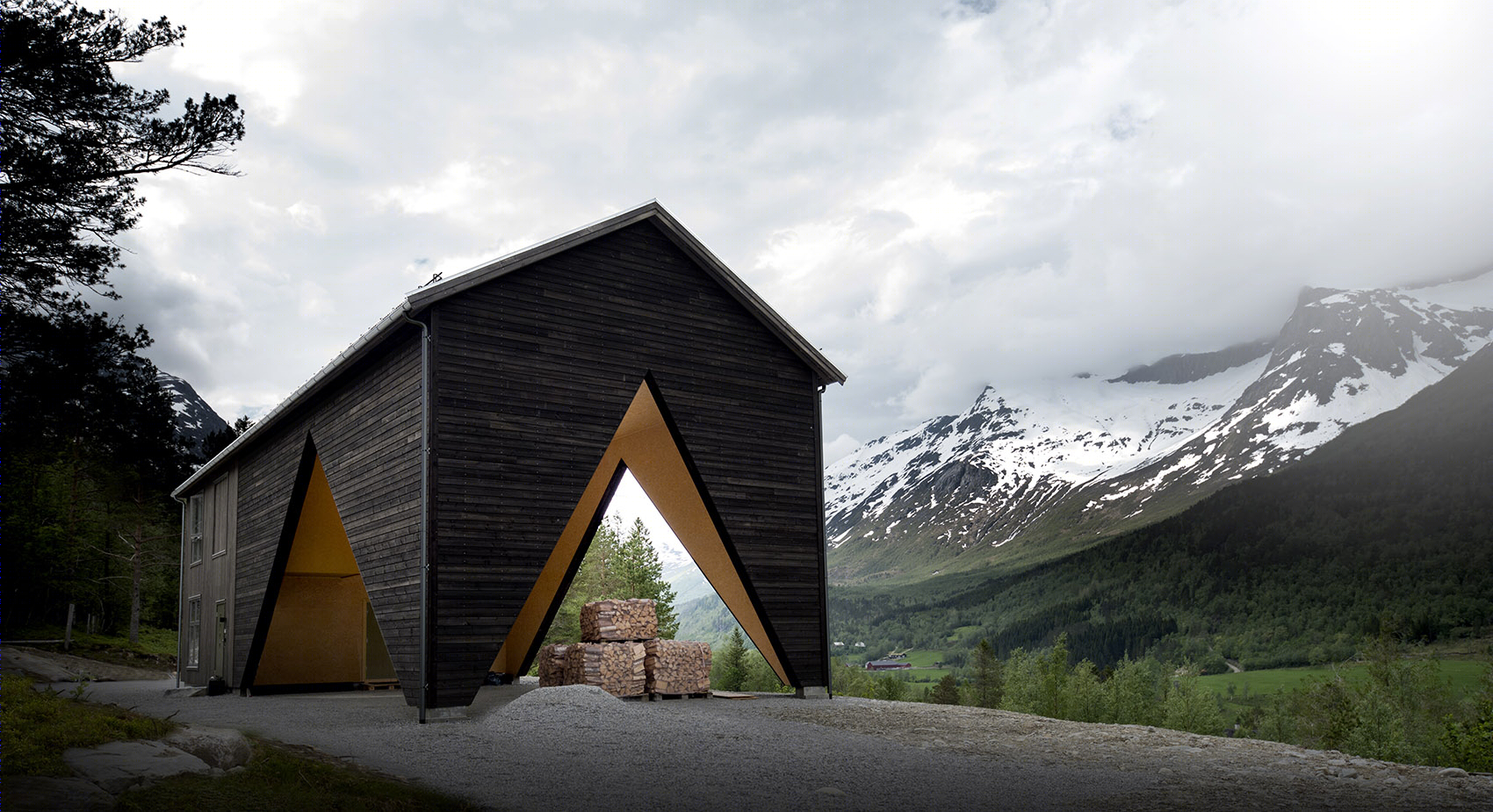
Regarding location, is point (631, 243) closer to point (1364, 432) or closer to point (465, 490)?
point (465, 490)

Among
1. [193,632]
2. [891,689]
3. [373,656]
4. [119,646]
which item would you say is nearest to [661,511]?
[373,656]

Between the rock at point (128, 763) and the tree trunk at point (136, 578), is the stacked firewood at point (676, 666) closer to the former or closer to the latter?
the rock at point (128, 763)

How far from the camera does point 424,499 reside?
14258 mm

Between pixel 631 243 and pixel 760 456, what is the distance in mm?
4317

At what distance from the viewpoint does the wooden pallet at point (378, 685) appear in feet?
79.8

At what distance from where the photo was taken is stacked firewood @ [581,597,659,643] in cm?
1739

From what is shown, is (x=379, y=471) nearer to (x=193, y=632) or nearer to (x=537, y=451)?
(x=537, y=451)

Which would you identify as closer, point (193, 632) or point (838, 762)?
point (838, 762)

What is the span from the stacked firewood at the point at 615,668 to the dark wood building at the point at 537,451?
1.95 metres

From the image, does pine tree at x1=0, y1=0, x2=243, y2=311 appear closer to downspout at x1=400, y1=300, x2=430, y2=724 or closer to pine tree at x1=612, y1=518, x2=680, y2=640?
downspout at x1=400, y1=300, x2=430, y2=724

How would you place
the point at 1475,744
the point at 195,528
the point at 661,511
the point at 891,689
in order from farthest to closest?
the point at 891,689
the point at 1475,744
the point at 195,528
the point at 661,511

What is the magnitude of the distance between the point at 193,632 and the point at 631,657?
15.7 m

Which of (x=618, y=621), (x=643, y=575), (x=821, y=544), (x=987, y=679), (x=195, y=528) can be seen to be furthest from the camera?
(x=987, y=679)

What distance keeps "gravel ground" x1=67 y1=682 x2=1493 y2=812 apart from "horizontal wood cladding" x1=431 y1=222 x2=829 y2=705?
6.78 ft
